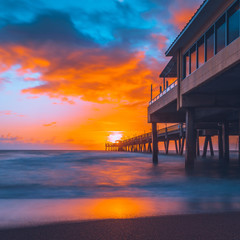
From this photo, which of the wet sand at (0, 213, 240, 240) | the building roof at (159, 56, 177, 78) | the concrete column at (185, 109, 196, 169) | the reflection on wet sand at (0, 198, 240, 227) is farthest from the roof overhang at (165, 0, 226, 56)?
the wet sand at (0, 213, 240, 240)

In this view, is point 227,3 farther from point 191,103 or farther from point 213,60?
point 191,103

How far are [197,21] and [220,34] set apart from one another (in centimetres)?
229

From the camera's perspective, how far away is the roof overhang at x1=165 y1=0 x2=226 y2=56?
15891 millimetres

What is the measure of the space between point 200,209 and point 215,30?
37.7ft

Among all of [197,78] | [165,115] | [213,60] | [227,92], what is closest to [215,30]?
[213,60]

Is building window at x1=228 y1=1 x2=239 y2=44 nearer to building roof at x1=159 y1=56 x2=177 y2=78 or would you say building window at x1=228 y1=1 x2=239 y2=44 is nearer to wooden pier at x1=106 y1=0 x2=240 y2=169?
wooden pier at x1=106 y1=0 x2=240 y2=169

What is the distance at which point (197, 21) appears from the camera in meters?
18.1

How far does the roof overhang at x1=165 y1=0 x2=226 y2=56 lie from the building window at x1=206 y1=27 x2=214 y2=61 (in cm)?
69

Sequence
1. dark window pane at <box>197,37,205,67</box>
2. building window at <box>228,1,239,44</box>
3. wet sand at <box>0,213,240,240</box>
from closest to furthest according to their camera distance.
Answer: wet sand at <box>0,213,240,240</box>, building window at <box>228,1,239,44</box>, dark window pane at <box>197,37,205,67</box>

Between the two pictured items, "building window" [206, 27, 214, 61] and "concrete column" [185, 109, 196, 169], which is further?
"concrete column" [185, 109, 196, 169]

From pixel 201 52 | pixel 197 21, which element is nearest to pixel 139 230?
pixel 197 21

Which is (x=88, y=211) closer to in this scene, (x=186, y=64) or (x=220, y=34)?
(x=220, y=34)

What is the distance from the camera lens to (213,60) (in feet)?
54.2

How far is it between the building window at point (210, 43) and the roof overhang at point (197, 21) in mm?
693
